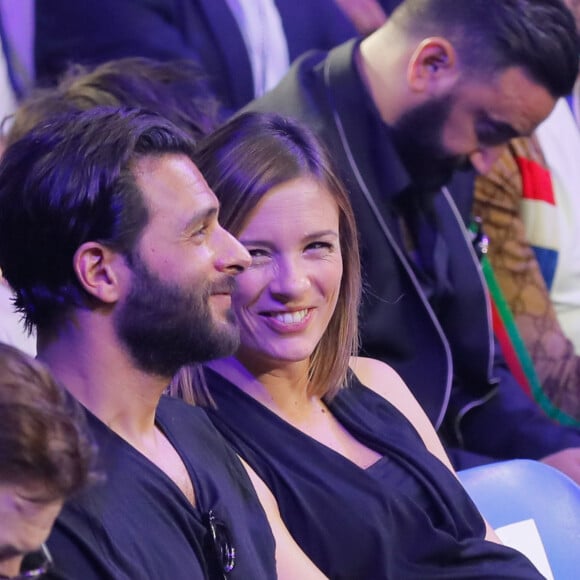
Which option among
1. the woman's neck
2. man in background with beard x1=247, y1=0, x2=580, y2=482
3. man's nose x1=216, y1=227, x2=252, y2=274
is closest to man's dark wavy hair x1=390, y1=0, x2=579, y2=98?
man in background with beard x1=247, y1=0, x2=580, y2=482

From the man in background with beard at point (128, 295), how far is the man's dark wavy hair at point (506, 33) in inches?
34.7

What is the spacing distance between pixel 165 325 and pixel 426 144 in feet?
3.09

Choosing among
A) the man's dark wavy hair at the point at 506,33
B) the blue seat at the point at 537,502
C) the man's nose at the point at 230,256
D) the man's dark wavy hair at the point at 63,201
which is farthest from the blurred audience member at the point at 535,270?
the man's dark wavy hair at the point at 63,201

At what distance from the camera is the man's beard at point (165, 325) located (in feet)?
3.19

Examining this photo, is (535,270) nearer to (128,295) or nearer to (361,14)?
(361,14)

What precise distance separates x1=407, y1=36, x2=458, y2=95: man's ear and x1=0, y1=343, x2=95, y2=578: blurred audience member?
116 cm

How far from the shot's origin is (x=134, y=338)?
978mm

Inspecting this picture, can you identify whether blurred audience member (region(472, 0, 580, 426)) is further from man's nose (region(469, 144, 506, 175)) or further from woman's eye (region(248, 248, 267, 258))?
woman's eye (region(248, 248, 267, 258))

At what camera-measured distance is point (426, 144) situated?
6.00ft

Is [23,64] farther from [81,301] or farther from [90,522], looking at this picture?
[90,522]

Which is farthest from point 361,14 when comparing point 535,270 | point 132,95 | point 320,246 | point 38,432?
point 38,432

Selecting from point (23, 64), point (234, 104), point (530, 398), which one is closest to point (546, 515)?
point (530, 398)

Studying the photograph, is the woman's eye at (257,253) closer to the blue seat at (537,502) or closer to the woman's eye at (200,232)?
the woman's eye at (200,232)

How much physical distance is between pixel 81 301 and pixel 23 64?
987mm
